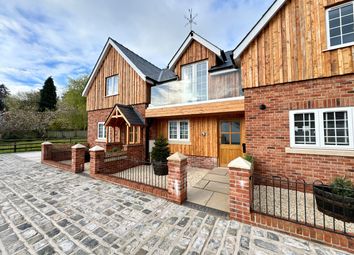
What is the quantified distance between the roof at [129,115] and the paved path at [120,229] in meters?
4.74

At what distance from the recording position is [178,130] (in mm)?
9656

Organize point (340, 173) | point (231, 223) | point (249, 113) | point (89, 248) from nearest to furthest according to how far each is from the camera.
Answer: point (89, 248) → point (231, 223) → point (340, 173) → point (249, 113)

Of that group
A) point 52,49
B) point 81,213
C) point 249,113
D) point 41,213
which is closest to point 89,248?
point 81,213

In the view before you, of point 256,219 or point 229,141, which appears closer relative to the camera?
point 256,219

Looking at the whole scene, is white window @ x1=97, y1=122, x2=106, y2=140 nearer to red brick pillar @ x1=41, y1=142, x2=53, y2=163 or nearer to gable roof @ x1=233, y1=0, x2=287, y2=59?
red brick pillar @ x1=41, y1=142, x2=53, y2=163

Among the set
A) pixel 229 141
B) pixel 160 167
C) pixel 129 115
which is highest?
pixel 129 115

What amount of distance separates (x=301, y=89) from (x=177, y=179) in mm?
5266

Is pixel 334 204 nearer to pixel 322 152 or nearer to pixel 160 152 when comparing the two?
pixel 322 152

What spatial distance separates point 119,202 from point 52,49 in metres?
17.2

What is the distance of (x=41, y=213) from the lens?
3777 mm

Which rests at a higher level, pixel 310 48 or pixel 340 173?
pixel 310 48

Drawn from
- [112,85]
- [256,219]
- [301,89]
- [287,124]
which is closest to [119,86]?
[112,85]

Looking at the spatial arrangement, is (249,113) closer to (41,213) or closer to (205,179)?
(205,179)

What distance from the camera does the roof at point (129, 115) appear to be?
8890 mm
